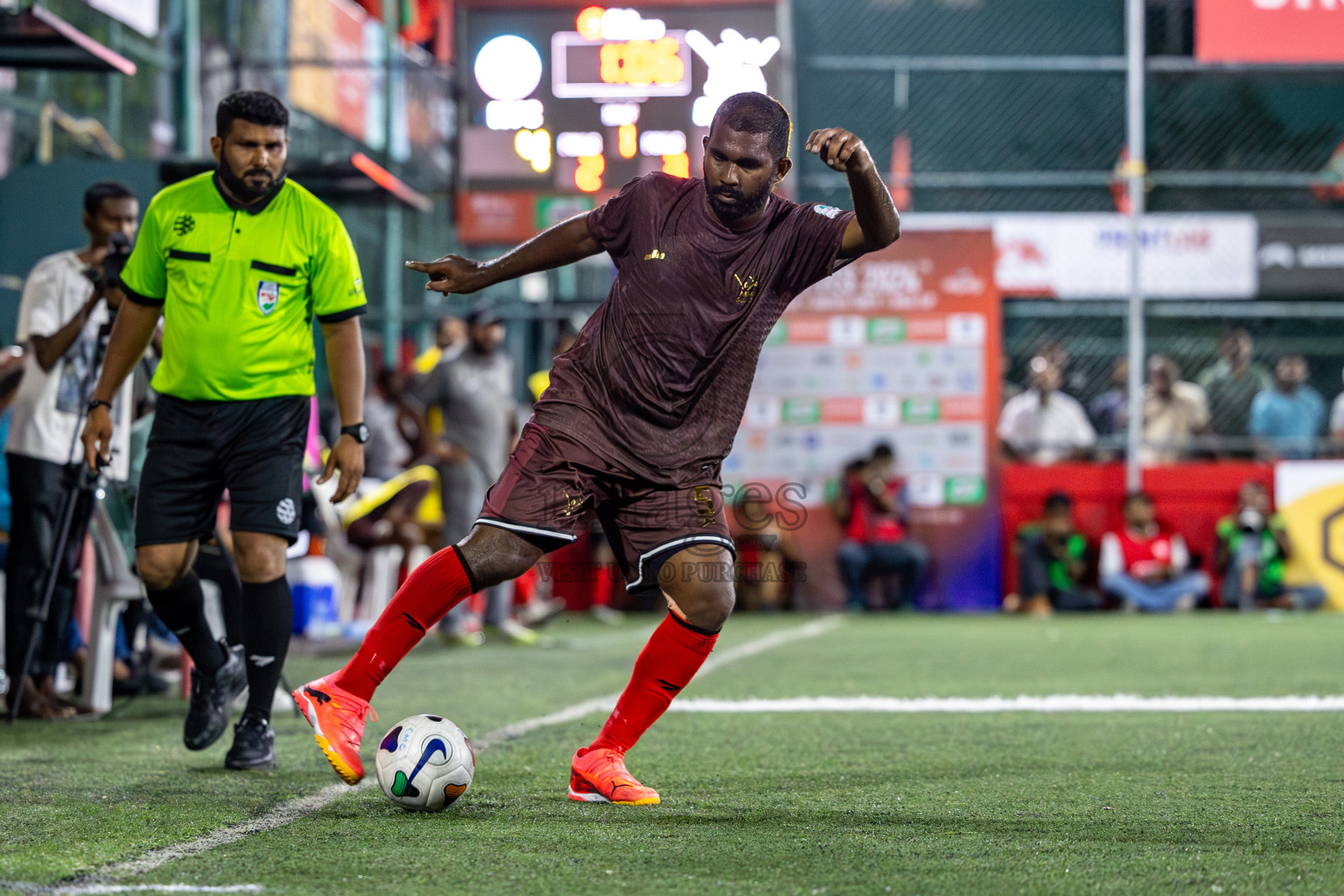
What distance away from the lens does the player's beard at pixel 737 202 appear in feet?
13.7

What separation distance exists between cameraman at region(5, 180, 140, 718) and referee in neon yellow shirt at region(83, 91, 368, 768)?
1406mm

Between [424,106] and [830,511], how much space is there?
573cm

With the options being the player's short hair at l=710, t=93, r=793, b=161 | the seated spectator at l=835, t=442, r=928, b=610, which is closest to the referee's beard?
the player's short hair at l=710, t=93, r=793, b=161

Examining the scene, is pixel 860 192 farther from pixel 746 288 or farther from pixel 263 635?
pixel 263 635

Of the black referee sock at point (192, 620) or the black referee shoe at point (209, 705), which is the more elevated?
the black referee sock at point (192, 620)

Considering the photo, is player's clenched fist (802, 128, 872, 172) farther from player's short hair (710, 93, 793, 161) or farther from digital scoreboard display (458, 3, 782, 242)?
digital scoreboard display (458, 3, 782, 242)

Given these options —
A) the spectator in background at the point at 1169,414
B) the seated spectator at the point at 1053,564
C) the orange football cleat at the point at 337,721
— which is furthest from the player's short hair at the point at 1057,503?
the orange football cleat at the point at 337,721

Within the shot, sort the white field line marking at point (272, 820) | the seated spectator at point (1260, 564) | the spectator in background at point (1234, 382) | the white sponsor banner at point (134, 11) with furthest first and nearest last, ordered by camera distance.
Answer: the spectator in background at point (1234, 382), the seated spectator at point (1260, 564), the white sponsor banner at point (134, 11), the white field line marking at point (272, 820)

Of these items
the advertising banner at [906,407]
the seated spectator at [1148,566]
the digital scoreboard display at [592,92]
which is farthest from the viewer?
the advertising banner at [906,407]

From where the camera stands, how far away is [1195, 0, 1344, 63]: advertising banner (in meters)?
15.1

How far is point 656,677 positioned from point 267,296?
165cm

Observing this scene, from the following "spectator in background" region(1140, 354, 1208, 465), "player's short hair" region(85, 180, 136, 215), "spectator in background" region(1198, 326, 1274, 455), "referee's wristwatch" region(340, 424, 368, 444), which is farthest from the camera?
"spectator in background" region(1198, 326, 1274, 455)

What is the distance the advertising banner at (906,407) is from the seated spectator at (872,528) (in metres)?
0.21

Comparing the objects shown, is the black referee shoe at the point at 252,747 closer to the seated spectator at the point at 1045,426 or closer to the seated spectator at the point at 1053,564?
the seated spectator at the point at 1053,564
